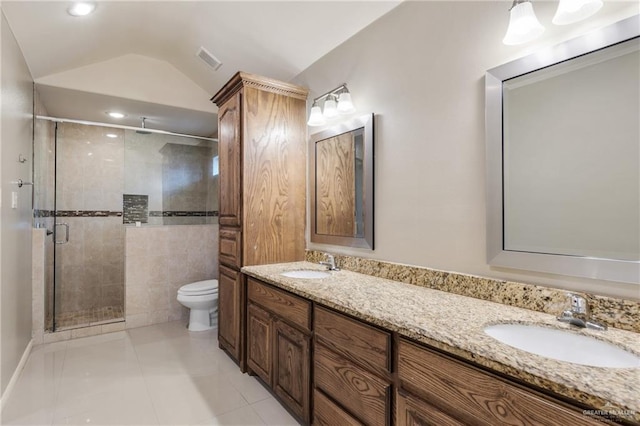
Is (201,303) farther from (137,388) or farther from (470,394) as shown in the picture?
(470,394)

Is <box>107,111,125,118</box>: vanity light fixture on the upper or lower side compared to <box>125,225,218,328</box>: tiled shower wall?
upper

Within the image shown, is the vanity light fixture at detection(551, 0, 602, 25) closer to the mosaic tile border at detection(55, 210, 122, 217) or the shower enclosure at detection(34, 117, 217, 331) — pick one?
the shower enclosure at detection(34, 117, 217, 331)

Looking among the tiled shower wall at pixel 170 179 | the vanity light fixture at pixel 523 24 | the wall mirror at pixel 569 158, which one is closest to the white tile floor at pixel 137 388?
the tiled shower wall at pixel 170 179

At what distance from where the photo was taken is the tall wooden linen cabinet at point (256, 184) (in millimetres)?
2428

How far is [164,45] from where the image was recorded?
3059mm

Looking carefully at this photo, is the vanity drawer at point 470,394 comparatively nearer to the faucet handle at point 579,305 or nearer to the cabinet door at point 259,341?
the faucet handle at point 579,305

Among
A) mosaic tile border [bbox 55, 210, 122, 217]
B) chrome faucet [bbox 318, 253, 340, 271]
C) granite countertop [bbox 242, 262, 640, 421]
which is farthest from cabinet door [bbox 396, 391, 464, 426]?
mosaic tile border [bbox 55, 210, 122, 217]

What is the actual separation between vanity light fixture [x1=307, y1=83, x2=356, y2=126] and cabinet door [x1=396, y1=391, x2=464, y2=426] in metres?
1.68

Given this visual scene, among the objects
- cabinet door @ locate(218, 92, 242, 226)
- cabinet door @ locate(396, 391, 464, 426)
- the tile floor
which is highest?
cabinet door @ locate(218, 92, 242, 226)

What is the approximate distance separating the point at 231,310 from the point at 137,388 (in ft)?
2.53

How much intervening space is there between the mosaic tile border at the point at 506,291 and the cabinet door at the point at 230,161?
42.2 inches

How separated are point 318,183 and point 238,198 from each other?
0.62m

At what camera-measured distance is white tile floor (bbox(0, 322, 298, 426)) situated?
1872 millimetres

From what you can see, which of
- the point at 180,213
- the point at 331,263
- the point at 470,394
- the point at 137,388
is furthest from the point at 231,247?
the point at 470,394
